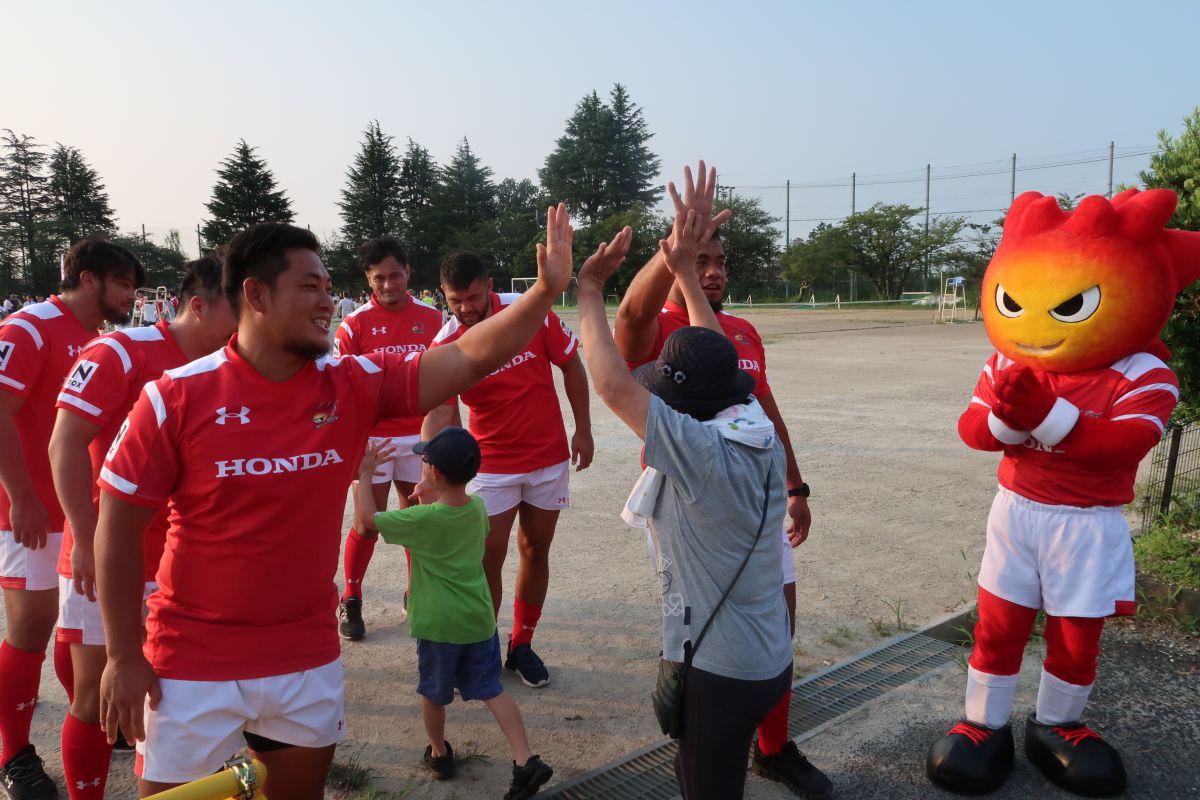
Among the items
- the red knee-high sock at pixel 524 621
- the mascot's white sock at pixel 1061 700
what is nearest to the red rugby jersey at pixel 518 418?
the red knee-high sock at pixel 524 621

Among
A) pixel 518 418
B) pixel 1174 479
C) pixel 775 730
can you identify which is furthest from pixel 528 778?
pixel 1174 479

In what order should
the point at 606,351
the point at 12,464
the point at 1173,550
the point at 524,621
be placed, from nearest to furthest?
the point at 606,351 → the point at 12,464 → the point at 524,621 → the point at 1173,550

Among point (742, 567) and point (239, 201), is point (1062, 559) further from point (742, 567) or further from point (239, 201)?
point (239, 201)

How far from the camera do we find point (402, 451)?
5.25 metres

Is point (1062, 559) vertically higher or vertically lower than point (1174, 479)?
higher

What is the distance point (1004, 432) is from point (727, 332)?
1.22m

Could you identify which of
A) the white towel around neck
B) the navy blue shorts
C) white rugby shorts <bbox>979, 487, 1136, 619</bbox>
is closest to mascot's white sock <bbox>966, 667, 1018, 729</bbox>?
white rugby shorts <bbox>979, 487, 1136, 619</bbox>

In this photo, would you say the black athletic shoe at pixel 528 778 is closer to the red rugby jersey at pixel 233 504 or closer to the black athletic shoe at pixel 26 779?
the red rugby jersey at pixel 233 504

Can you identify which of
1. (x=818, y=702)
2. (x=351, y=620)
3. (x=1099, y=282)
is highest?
(x=1099, y=282)

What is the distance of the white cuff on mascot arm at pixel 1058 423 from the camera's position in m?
3.05

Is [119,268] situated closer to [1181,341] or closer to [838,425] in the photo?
[1181,341]

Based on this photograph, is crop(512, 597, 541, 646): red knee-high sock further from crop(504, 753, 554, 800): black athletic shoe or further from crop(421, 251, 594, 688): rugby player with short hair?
crop(504, 753, 554, 800): black athletic shoe

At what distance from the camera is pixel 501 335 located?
2.37 m

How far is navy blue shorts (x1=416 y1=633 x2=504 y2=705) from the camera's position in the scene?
3.31 m
